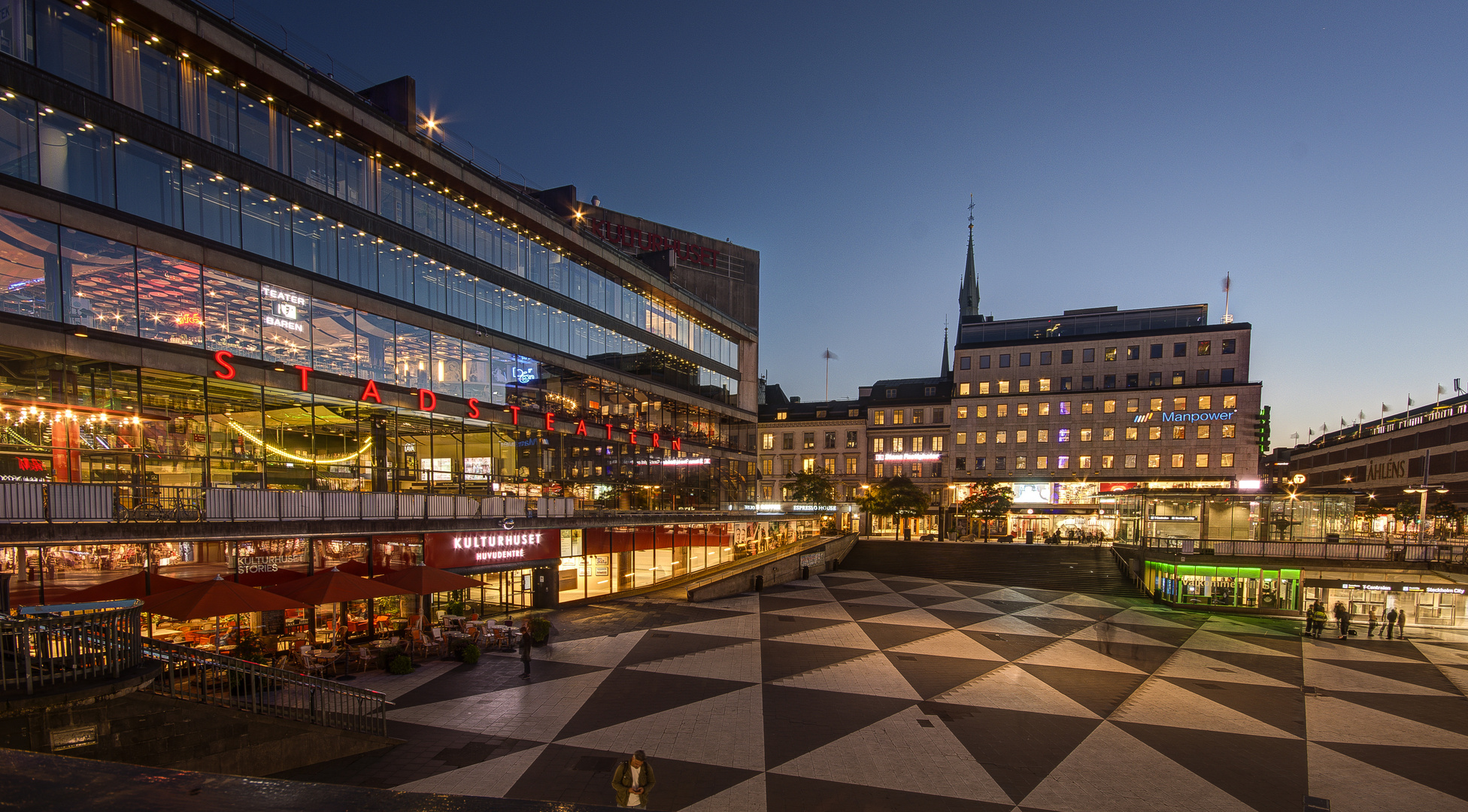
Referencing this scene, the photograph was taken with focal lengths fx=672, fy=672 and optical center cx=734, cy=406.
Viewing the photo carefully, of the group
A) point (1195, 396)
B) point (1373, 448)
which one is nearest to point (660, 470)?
point (1195, 396)

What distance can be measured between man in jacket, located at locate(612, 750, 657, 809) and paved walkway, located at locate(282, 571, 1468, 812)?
1662 millimetres

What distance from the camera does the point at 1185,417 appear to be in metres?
70.1

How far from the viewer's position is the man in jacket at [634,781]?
430 inches

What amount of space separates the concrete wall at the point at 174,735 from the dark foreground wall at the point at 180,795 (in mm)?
8470

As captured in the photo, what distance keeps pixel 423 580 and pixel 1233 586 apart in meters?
38.0

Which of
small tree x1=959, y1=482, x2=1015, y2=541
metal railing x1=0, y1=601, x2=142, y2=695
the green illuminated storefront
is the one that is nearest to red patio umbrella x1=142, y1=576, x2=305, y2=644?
metal railing x1=0, y1=601, x2=142, y2=695

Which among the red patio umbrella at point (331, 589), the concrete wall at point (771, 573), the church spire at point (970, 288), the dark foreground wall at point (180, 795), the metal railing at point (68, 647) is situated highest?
the church spire at point (970, 288)

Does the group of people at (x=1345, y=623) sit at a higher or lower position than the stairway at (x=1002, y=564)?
higher

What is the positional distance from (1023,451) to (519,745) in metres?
71.4

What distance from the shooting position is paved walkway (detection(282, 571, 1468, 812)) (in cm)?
1352

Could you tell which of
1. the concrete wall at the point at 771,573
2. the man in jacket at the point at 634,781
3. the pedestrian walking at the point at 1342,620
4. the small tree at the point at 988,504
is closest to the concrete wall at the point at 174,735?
the man in jacket at the point at 634,781

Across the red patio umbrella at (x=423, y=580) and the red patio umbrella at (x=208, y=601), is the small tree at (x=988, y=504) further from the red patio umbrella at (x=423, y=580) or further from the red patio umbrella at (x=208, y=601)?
the red patio umbrella at (x=208, y=601)

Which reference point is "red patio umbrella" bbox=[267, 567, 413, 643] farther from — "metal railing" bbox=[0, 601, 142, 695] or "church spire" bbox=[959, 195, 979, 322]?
"church spire" bbox=[959, 195, 979, 322]

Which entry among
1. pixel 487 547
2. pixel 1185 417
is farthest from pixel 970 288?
pixel 487 547
